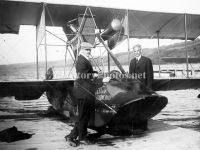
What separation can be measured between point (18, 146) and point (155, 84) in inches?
238

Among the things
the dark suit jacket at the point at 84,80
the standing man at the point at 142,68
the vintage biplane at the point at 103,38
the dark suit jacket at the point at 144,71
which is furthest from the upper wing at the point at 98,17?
the dark suit jacket at the point at 84,80

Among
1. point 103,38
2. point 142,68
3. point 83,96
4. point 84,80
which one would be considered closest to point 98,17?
point 103,38

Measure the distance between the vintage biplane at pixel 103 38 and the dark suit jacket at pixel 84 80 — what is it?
40 cm

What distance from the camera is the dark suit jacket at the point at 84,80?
183 inches

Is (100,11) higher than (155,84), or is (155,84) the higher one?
(100,11)

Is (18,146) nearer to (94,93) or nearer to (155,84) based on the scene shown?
(94,93)

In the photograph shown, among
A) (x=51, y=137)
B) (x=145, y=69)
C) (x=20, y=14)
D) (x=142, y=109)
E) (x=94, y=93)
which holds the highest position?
(x=20, y=14)

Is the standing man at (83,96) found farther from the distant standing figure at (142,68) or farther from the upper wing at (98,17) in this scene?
the upper wing at (98,17)

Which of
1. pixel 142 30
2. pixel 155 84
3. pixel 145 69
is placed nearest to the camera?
pixel 145 69

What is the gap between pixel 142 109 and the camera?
4816 millimetres

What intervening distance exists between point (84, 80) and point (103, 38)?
250 inches

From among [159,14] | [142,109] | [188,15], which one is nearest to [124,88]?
[142,109]

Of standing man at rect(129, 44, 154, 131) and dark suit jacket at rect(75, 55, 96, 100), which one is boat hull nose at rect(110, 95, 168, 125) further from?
standing man at rect(129, 44, 154, 131)

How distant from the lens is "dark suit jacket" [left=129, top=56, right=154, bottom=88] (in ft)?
19.3
